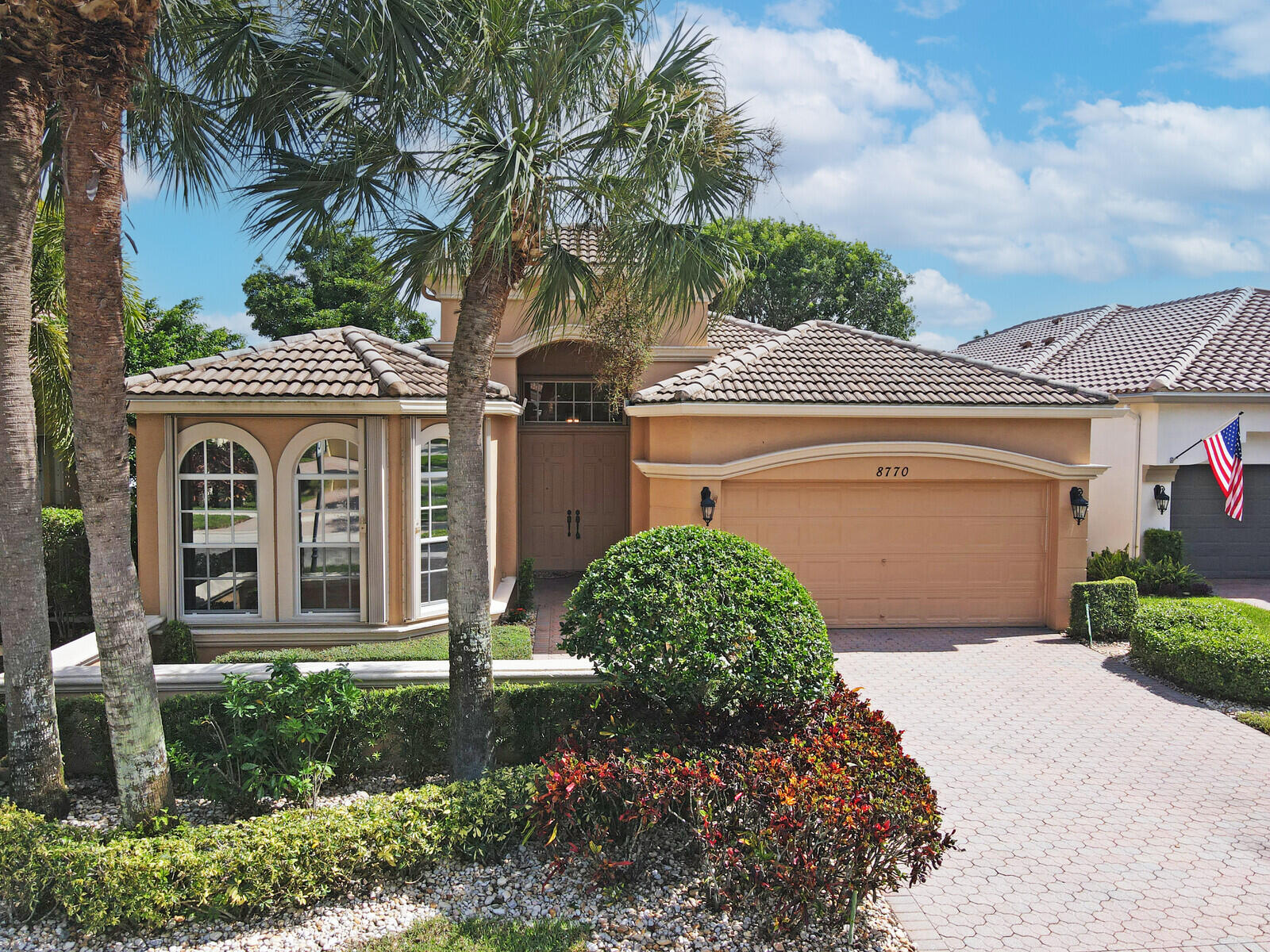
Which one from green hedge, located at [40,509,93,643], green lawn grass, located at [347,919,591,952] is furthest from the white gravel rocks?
green hedge, located at [40,509,93,643]

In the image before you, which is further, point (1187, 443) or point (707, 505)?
point (1187, 443)

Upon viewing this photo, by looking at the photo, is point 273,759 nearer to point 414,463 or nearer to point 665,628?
point 665,628

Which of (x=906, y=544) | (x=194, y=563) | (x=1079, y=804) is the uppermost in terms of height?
(x=194, y=563)

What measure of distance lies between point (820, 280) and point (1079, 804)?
28026 mm

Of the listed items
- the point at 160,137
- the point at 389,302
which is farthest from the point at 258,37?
the point at 389,302

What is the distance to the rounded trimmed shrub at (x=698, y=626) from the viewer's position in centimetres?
596

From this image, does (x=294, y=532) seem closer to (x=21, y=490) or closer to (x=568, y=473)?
(x=21, y=490)

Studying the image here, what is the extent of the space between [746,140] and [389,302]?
368 cm

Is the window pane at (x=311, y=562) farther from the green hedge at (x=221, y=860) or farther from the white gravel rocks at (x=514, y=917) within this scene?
the white gravel rocks at (x=514, y=917)

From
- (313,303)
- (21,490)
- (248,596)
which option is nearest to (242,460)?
(248,596)

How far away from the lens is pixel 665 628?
19.7 ft

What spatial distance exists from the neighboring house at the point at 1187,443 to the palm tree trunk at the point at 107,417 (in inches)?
660

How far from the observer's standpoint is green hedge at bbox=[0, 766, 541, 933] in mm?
4887

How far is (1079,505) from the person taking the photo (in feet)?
42.5
